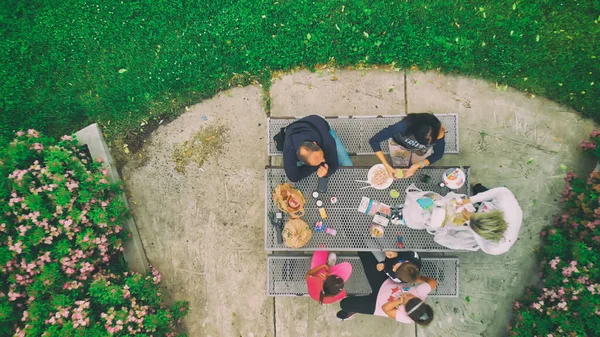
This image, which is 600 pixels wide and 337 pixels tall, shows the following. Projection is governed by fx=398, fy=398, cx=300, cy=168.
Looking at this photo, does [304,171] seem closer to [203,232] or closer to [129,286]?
[203,232]

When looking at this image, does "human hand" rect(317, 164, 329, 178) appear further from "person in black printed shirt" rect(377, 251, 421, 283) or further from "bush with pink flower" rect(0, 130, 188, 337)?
"bush with pink flower" rect(0, 130, 188, 337)

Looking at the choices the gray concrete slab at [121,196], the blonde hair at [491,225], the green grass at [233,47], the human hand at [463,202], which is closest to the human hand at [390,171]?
the human hand at [463,202]

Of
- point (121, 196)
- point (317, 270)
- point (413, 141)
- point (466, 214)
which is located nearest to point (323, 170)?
point (413, 141)

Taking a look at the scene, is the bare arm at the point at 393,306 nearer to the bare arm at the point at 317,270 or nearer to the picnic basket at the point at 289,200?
the bare arm at the point at 317,270

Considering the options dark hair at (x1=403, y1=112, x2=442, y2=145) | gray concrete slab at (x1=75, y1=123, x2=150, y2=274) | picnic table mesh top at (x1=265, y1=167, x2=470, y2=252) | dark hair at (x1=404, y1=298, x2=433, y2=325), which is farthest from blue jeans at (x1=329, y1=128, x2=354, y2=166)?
gray concrete slab at (x1=75, y1=123, x2=150, y2=274)

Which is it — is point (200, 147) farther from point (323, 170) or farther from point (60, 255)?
point (60, 255)

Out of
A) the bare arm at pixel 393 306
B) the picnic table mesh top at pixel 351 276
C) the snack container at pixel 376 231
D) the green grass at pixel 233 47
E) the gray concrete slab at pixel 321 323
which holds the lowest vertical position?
the gray concrete slab at pixel 321 323
